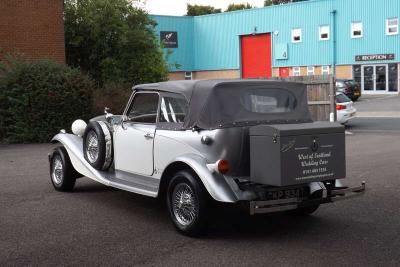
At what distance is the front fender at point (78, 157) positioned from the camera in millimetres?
7883

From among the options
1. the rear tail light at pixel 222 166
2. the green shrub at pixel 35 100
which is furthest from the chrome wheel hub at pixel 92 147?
the green shrub at pixel 35 100

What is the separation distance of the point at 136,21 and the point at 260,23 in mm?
25073

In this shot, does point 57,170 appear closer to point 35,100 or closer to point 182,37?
point 35,100

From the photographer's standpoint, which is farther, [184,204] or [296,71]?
[296,71]

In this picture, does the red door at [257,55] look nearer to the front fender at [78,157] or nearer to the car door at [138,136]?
the front fender at [78,157]

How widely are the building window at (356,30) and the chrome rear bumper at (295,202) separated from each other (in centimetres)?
3729

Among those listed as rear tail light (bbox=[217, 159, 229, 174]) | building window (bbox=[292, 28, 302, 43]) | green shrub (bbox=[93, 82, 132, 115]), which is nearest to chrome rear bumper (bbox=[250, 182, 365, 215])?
rear tail light (bbox=[217, 159, 229, 174])

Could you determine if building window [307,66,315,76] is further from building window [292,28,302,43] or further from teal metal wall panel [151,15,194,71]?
teal metal wall panel [151,15,194,71]

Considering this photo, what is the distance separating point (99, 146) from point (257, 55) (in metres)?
43.0

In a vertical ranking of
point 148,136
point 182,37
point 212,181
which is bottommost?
point 212,181

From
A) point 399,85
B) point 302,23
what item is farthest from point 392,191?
point 302,23

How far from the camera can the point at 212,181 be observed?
5.97 meters

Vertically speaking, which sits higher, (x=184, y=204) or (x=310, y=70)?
(x=310, y=70)

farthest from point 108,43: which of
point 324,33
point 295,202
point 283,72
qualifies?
point 283,72
